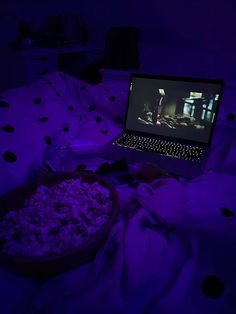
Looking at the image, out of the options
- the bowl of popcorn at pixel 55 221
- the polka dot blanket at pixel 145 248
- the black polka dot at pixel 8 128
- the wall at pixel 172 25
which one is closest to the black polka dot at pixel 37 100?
the polka dot blanket at pixel 145 248

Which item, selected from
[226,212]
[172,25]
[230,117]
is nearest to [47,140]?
[226,212]

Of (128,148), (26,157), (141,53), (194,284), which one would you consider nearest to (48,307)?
(194,284)

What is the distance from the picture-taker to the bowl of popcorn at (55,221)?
557mm

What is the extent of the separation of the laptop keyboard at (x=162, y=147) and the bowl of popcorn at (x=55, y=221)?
31 cm

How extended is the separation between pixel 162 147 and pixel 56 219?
0.57 m

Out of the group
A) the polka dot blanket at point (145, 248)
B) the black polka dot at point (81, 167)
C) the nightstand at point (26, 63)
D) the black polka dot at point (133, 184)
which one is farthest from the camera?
the nightstand at point (26, 63)

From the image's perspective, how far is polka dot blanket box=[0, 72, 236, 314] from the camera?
1.65 ft

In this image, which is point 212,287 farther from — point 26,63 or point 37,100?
point 26,63

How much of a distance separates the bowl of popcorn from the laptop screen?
1.55ft

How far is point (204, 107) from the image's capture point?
1.06m

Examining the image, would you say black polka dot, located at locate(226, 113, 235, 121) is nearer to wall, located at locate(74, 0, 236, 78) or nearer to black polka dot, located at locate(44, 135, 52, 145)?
black polka dot, located at locate(44, 135, 52, 145)

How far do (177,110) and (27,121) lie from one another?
639 mm

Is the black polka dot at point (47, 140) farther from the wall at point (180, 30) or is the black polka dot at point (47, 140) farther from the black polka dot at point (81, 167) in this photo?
the wall at point (180, 30)

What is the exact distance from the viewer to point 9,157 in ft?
2.84
